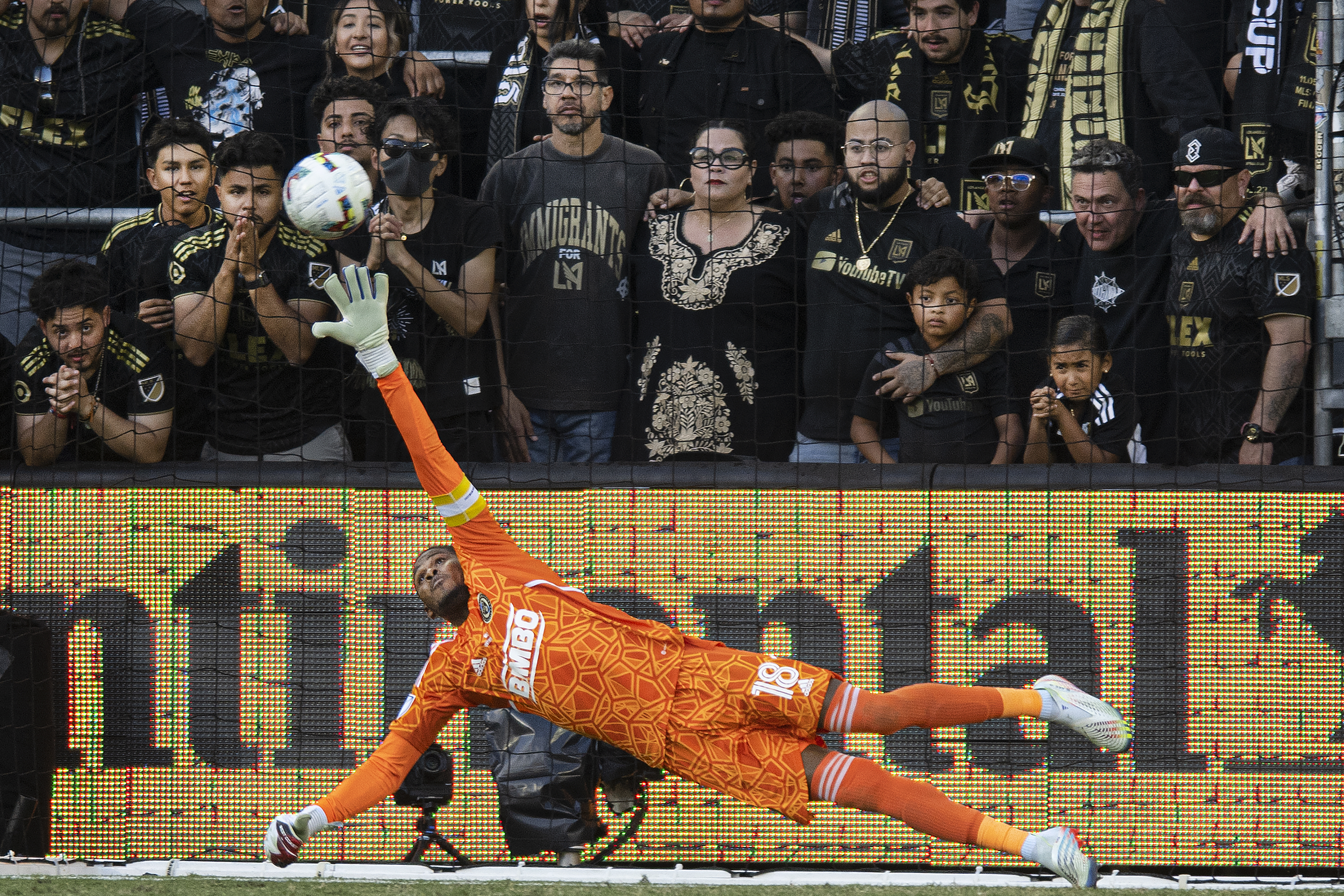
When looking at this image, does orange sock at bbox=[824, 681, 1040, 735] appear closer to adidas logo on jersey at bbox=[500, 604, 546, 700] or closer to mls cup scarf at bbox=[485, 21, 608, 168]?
adidas logo on jersey at bbox=[500, 604, 546, 700]

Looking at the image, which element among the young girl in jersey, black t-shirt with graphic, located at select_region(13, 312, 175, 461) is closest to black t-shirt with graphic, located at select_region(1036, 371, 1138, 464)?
the young girl in jersey

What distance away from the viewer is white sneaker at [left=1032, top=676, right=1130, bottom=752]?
15.0ft

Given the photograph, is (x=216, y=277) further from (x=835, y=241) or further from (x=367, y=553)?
(x=835, y=241)

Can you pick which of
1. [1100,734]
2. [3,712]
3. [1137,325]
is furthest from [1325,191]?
[3,712]

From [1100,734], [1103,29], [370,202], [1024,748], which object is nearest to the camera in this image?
[1100,734]

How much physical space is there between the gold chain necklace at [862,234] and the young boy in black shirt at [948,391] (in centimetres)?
24

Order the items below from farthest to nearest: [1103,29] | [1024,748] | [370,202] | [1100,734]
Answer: [1103,29] → [1024,748] → [370,202] → [1100,734]

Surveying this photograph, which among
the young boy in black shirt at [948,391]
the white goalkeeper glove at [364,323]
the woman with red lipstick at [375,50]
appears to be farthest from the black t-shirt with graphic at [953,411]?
the woman with red lipstick at [375,50]

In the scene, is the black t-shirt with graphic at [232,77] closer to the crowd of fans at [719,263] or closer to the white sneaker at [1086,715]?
the crowd of fans at [719,263]

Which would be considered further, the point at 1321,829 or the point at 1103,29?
the point at 1103,29

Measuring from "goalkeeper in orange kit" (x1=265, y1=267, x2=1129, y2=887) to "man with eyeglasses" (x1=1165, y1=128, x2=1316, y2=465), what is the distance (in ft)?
4.88

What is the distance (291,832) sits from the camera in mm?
4535

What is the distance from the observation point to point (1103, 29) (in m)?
6.11

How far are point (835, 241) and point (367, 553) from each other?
7.66 ft
